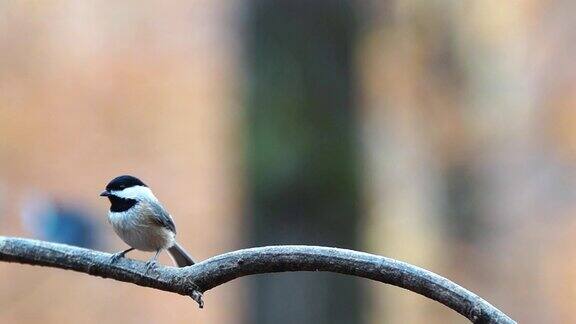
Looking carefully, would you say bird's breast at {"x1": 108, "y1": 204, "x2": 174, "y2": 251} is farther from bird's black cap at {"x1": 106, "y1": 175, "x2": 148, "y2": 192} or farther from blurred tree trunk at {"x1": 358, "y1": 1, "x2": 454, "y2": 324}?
blurred tree trunk at {"x1": 358, "y1": 1, "x2": 454, "y2": 324}

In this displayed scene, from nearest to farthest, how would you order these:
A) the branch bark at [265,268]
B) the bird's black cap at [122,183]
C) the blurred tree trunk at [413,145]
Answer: the branch bark at [265,268] < the bird's black cap at [122,183] < the blurred tree trunk at [413,145]

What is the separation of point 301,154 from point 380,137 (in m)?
1.69

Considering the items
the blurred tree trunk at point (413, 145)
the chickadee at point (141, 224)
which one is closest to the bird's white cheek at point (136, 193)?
the chickadee at point (141, 224)

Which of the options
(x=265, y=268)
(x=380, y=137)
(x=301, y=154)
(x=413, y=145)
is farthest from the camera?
(x=413, y=145)

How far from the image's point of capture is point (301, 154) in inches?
91.1

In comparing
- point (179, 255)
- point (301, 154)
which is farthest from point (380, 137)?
point (179, 255)

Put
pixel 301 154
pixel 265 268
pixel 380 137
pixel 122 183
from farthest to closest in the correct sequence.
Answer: pixel 380 137 < pixel 301 154 < pixel 122 183 < pixel 265 268

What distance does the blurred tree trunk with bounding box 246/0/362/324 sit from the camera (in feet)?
7.52

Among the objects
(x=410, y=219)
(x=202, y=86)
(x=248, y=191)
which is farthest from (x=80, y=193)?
(x=248, y=191)

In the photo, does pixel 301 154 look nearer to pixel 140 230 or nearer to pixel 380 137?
pixel 140 230

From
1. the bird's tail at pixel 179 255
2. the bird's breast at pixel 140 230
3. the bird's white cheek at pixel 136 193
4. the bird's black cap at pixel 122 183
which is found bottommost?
the bird's tail at pixel 179 255

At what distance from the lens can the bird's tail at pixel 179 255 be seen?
1.44 metres

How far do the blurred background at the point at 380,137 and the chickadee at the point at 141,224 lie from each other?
6.65 ft

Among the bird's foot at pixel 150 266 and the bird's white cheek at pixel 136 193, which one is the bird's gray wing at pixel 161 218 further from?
the bird's foot at pixel 150 266
